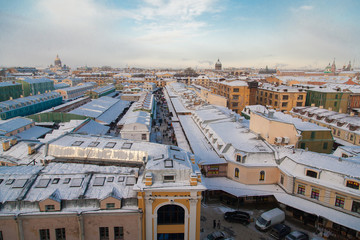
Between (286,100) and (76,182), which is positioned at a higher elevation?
(286,100)

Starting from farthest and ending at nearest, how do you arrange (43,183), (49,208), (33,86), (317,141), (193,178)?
(33,86)
(317,141)
(43,183)
(193,178)
(49,208)

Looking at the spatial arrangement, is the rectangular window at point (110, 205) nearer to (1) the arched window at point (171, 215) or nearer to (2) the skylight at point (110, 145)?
(1) the arched window at point (171, 215)

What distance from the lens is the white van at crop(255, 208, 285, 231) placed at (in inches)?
830

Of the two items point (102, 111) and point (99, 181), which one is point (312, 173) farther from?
point (102, 111)

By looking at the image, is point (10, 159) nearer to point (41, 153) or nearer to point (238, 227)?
point (41, 153)

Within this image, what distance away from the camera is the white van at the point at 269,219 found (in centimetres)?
2109

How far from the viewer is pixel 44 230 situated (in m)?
15.7

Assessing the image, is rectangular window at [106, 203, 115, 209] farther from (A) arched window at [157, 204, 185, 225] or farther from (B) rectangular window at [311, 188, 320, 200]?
(B) rectangular window at [311, 188, 320, 200]

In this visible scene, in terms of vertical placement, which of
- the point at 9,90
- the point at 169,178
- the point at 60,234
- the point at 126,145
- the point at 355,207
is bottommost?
the point at 355,207

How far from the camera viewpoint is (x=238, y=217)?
2227 cm

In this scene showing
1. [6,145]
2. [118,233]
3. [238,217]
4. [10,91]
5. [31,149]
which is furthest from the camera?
[10,91]

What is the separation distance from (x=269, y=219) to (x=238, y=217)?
8.80ft

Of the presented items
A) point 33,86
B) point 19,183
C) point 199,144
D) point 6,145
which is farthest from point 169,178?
point 33,86

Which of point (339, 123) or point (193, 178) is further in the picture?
point (339, 123)
